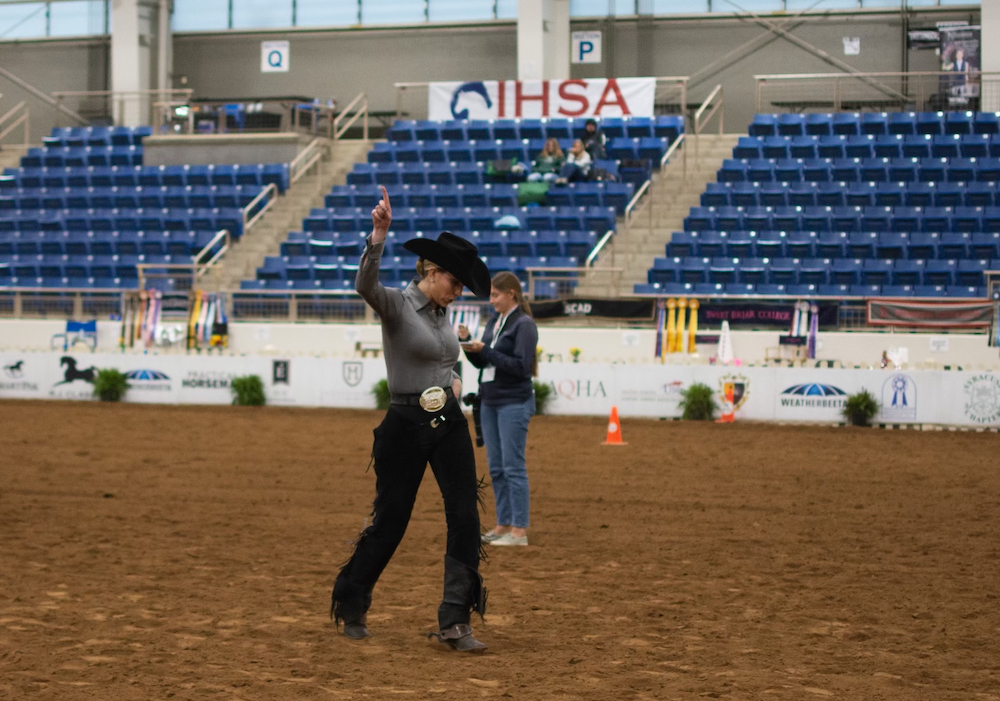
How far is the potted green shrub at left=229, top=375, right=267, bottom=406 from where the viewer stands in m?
20.9

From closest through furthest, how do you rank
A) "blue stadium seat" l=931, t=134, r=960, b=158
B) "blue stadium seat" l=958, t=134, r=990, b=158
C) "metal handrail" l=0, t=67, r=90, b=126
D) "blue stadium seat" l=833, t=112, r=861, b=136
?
"blue stadium seat" l=958, t=134, r=990, b=158 → "blue stadium seat" l=931, t=134, r=960, b=158 → "blue stadium seat" l=833, t=112, r=861, b=136 → "metal handrail" l=0, t=67, r=90, b=126

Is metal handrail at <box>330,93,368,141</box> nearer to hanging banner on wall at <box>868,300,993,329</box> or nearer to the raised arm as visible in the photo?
hanging banner on wall at <box>868,300,993,329</box>

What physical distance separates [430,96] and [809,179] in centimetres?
1041

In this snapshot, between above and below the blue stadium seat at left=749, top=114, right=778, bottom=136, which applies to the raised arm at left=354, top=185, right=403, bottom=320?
below

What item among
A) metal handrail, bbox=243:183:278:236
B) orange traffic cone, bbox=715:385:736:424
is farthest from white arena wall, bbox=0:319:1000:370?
metal handrail, bbox=243:183:278:236

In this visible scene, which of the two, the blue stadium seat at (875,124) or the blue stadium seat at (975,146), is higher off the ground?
the blue stadium seat at (875,124)

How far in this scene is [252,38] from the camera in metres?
36.5

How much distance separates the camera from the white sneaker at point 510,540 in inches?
354

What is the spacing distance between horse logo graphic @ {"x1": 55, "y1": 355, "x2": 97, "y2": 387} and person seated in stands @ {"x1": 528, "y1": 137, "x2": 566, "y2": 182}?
10435 millimetres

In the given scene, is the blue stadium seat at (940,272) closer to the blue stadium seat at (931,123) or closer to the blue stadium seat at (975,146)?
the blue stadium seat at (975,146)

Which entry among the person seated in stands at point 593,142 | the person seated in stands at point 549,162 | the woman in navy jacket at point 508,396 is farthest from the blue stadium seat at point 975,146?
the woman in navy jacket at point 508,396

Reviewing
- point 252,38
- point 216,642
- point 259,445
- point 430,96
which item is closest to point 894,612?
point 216,642

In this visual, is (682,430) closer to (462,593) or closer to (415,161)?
(462,593)

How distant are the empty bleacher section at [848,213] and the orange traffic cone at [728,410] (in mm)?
3816
